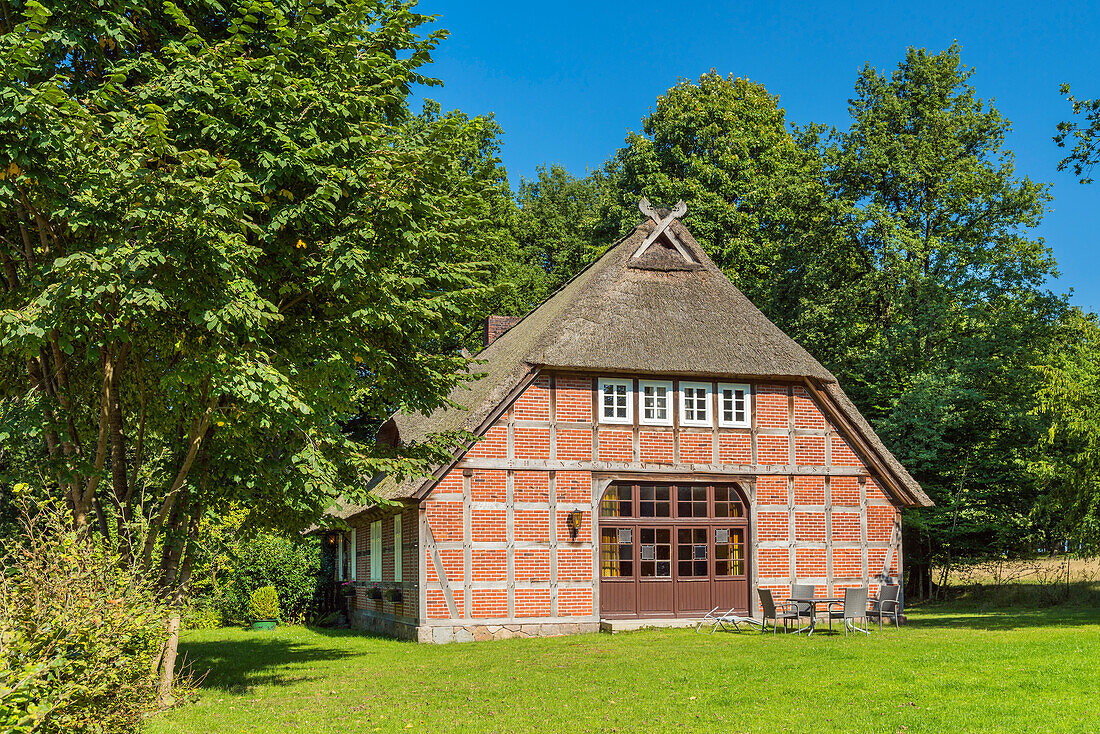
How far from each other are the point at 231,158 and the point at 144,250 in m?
1.55

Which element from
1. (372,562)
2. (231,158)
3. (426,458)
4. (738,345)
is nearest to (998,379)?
(738,345)

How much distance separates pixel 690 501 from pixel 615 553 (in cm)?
189

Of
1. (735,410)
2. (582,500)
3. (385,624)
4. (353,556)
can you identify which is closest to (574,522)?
(582,500)

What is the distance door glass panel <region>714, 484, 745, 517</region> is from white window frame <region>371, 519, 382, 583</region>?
7258 millimetres

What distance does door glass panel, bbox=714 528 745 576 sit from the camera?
2044 cm

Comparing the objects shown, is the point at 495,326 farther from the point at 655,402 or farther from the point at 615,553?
the point at 615,553

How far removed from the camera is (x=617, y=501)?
2005 centimetres

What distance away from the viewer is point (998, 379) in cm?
2778

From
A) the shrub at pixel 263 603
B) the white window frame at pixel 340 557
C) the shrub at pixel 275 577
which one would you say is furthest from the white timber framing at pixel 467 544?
the white window frame at pixel 340 557

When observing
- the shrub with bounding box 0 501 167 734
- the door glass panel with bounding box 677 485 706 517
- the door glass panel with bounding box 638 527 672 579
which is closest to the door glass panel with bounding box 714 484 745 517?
the door glass panel with bounding box 677 485 706 517

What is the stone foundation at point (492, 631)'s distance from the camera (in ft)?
59.7

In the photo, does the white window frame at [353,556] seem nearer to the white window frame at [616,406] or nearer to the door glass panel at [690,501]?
the white window frame at [616,406]

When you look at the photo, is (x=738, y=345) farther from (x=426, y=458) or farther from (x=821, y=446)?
(x=426, y=458)

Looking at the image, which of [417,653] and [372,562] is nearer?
[417,653]
